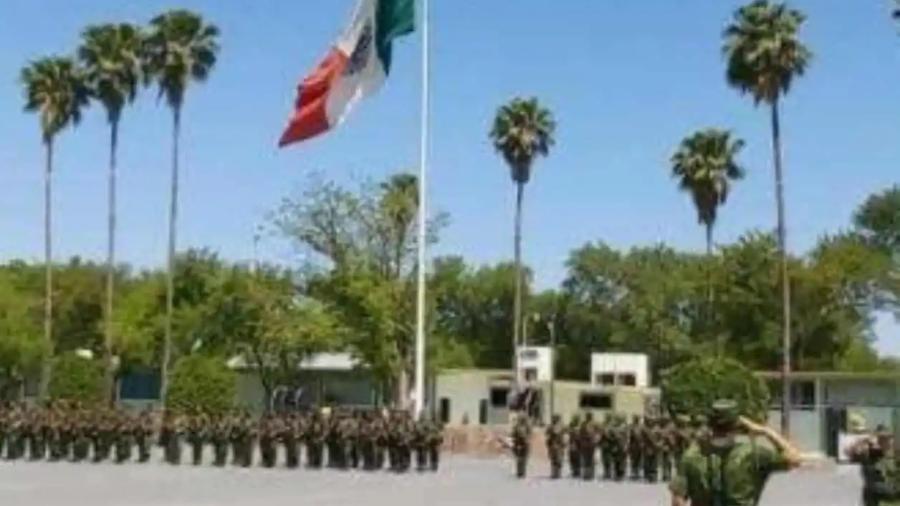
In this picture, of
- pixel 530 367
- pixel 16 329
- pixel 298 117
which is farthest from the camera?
pixel 16 329

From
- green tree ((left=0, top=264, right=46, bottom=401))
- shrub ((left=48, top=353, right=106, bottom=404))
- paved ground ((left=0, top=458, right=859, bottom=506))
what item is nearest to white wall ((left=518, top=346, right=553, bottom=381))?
shrub ((left=48, top=353, right=106, bottom=404))

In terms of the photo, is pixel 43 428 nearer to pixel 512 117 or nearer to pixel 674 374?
pixel 674 374

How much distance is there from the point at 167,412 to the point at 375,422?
804 cm

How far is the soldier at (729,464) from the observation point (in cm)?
708

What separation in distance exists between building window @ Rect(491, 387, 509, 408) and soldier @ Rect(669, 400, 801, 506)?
5964 centimetres

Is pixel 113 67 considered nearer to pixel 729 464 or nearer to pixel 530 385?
pixel 530 385

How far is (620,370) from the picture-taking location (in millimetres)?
73250

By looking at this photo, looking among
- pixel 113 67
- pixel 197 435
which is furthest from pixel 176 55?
pixel 197 435

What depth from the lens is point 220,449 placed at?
123ft

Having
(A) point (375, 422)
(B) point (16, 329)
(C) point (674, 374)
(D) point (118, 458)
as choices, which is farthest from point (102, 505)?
(B) point (16, 329)

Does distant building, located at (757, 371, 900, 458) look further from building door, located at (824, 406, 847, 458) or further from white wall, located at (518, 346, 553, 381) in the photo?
white wall, located at (518, 346, 553, 381)

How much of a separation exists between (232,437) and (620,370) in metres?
38.1

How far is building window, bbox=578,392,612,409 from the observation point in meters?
65.6

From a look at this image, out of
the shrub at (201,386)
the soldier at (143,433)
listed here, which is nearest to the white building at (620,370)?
the shrub at (201,386)
